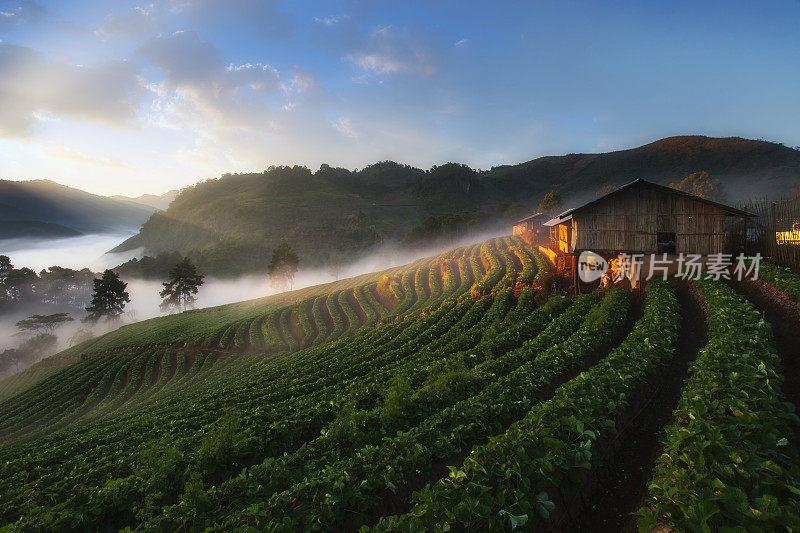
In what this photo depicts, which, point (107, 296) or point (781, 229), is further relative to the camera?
point (107, 296)

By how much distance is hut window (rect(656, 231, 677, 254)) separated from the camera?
2663 centimetres

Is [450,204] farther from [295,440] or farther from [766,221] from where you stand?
[295,440]

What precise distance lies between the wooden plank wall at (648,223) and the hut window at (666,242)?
0.25m

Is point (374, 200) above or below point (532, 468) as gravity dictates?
above

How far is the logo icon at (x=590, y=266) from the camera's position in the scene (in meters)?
26.7

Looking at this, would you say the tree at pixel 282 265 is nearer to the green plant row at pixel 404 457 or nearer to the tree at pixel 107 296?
Result: the tree at pixel 107 296

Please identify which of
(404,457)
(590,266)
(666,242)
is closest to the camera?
(404,457)

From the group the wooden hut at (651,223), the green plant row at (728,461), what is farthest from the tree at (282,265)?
the green plant row at (728,461)

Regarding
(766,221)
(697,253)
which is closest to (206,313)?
(697,253)

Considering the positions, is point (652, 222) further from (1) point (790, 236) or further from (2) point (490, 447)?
(2) point (490, 447)

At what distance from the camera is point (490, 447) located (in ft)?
18.6

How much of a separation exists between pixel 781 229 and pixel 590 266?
10915 millimetres

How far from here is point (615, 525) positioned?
5648 mm

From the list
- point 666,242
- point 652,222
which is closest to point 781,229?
point 666,242
